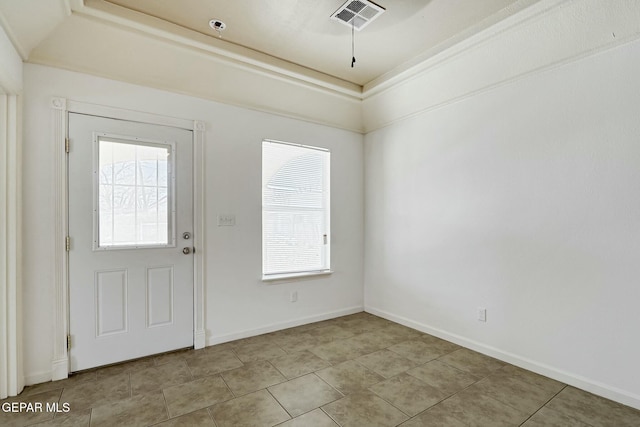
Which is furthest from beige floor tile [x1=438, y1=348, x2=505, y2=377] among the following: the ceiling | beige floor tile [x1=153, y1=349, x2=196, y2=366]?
the ceiling

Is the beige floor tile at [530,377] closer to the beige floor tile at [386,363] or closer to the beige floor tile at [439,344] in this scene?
the beige floor tile at [439,344]

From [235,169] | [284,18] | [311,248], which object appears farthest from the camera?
[311,248]

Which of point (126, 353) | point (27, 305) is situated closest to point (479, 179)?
point (126, 353)

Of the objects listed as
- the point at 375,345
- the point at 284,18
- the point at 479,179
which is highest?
the point at 284,18

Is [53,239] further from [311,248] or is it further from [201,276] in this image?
[311,248]

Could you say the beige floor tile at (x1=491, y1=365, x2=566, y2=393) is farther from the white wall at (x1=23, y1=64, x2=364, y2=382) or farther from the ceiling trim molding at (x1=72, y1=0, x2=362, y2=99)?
the ceiling trim molding at (x1=72, y1=0, x2=362, y2=99)

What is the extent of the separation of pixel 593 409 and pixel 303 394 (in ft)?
6.24

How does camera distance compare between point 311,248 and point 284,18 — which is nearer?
point 284,18

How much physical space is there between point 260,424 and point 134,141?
7.93 ft

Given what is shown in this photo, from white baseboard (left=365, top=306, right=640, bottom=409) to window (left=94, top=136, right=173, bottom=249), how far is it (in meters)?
2.81

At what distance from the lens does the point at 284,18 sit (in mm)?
2562

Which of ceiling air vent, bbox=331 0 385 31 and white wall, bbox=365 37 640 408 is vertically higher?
ceiling air vent, bbox=331 0 385 31

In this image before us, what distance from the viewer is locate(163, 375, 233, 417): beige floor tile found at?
6.85ft

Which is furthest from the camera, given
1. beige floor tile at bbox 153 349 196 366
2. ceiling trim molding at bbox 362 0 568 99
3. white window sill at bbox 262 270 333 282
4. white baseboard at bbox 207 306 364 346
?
white window sill at bbox 262 270 333 282
